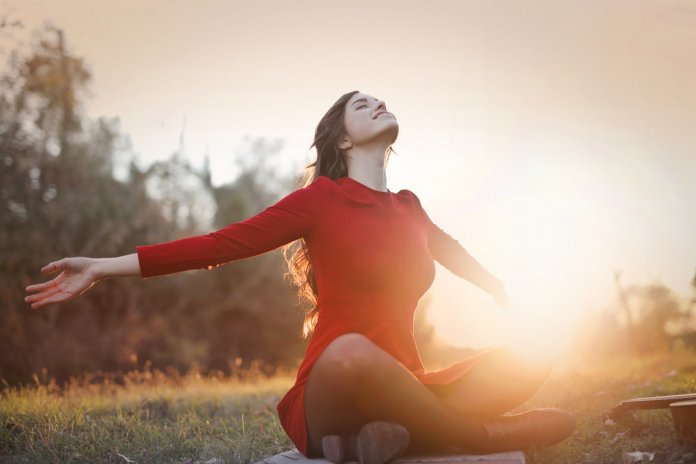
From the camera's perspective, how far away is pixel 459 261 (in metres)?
3.93

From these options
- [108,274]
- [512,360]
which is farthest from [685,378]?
[108,274]

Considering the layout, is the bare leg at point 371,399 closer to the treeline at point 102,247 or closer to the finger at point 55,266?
the finger at point 55,266

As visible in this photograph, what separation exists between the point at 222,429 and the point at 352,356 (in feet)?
7.28

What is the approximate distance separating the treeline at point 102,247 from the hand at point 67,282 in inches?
459

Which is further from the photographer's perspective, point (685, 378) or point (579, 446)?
point (685, 378)

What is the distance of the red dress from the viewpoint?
10.00 feet

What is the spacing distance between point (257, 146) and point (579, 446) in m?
23.3

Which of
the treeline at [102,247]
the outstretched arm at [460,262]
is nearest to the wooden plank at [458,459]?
the outstretched arm at [460,262]

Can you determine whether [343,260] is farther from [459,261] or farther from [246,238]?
[459,261]

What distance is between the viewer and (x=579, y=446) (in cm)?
347

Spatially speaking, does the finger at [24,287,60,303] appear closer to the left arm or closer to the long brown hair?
the long brown hair

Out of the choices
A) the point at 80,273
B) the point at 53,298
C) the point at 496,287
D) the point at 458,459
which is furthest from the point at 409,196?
the point at 53,298

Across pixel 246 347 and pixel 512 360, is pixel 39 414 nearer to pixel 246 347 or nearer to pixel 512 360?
pixel 512 360

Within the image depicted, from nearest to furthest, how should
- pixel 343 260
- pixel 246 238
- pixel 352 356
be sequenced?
pixel 352 356, pixel 246 238, pixel 343 260
